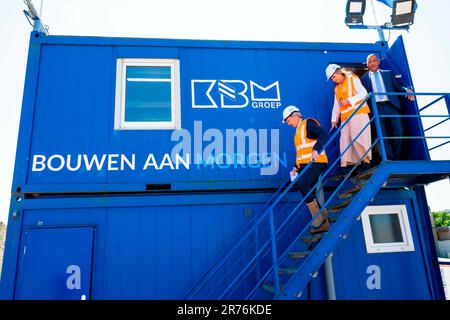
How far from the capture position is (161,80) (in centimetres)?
677

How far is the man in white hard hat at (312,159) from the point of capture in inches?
208

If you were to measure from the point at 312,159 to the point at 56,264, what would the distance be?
4.41 metres

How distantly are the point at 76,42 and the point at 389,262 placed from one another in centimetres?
726

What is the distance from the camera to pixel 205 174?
6289mm

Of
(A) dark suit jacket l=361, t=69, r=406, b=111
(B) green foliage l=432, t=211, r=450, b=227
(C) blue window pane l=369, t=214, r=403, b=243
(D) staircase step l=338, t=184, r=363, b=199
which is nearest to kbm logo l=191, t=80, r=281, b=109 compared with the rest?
(A) dark suit jacket l=361, t=69, r=406, b=111

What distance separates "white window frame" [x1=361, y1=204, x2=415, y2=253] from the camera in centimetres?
622

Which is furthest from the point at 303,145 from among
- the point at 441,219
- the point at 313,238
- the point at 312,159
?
the point at 441,219

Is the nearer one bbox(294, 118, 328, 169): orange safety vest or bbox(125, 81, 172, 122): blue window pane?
bbox(294, 118, 328, 169): orange safety vest

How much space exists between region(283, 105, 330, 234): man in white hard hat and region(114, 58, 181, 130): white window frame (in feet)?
7.64

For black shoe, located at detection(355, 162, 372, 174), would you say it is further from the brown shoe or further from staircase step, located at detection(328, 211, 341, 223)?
the brown shoe

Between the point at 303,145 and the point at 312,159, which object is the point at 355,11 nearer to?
the point at 303,145

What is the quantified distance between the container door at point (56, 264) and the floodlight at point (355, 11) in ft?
23.0
